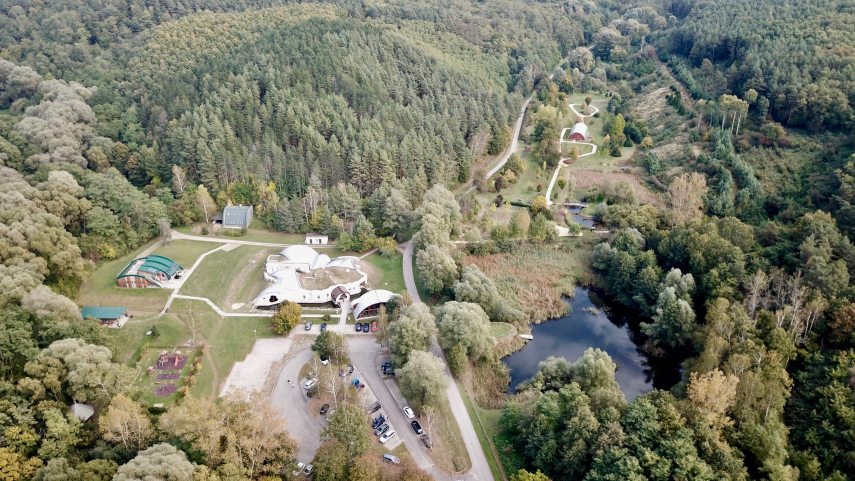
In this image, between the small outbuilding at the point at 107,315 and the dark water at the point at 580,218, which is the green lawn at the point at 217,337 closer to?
the small outbuilding at the point at 107,315

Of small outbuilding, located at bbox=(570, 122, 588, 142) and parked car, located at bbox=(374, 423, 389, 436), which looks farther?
small outbuilding, located at bbox=(570, 122, 588, 142)

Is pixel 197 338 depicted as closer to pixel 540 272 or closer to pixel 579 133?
pixel 540 272

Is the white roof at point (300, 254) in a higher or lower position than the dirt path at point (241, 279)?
higher

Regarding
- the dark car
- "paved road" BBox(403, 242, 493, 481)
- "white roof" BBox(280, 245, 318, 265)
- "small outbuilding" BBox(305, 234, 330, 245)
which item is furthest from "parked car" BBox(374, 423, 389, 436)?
"small outbuilding" BBox(305, 234, 330, 245)

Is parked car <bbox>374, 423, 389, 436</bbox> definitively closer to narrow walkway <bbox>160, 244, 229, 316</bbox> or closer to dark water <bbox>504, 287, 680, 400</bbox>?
dark water <bbox>504, 287, 680, 400</bbox>

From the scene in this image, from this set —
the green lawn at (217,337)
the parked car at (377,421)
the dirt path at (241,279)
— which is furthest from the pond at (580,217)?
the green lawn at (217,337)
